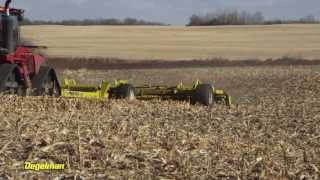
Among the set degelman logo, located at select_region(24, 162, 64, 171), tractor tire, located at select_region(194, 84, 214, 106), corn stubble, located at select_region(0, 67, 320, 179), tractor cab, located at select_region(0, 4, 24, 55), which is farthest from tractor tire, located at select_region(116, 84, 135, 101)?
degelman logo, located at select_region(24, 162, 64, 171)

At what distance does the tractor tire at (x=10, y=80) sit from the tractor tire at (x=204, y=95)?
14.2ft

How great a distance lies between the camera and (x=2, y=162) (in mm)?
6395

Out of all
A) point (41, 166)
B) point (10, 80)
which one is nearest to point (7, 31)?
point (10, 80)

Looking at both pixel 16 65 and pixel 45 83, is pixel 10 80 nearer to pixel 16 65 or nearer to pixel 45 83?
pixel 16 65

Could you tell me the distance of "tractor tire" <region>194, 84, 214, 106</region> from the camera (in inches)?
697

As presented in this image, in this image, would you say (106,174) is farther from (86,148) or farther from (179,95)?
(179,95)

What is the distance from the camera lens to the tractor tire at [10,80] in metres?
14.5

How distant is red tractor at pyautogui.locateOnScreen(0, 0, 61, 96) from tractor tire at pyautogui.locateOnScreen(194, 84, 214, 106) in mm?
3410

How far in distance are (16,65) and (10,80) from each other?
40 centimetres

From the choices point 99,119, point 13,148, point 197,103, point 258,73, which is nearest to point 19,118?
point 99,119

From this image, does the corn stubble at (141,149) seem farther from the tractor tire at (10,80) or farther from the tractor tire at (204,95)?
the tractor tire at (204,95)

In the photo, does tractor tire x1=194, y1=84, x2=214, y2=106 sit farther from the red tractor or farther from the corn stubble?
the corn stubble

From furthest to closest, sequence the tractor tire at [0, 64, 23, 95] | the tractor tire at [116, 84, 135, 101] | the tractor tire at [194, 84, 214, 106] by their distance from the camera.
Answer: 1. the tractor tire at [116, 84, 135, 101]
2. the tractor tire at [194, 84, 214, 106]
3. the tractor tire at [0, 64, 23, 95]

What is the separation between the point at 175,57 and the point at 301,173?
50.5 meters
